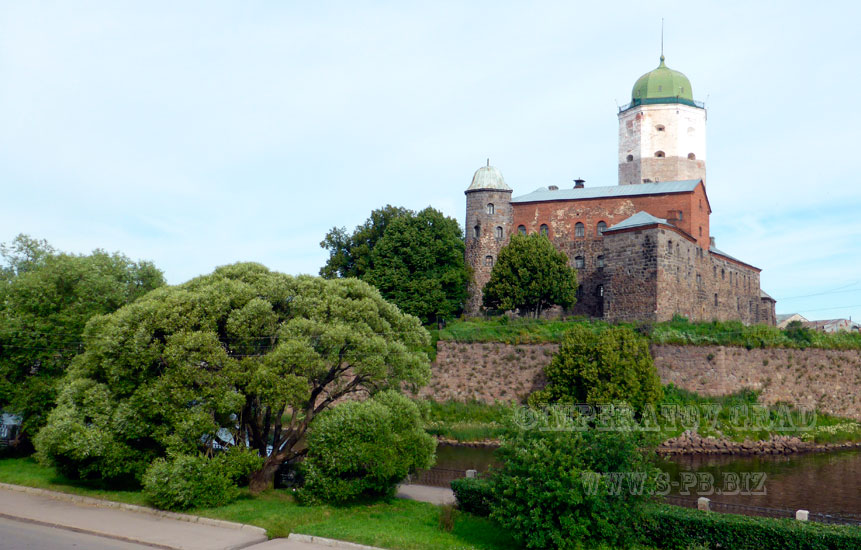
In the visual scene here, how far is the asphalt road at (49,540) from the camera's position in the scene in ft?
46.0

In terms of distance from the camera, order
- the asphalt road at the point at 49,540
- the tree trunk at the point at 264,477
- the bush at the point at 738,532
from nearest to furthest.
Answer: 1. the bush at the point at 738,532
2. the asphalt road at the point at 49,540
3. the tree trunk at the point at 264,477

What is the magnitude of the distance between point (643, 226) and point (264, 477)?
102 ft

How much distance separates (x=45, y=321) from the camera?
2445cm

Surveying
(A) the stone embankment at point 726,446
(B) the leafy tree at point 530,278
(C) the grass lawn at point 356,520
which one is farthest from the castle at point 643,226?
(C) the grass lawn at point 356,520

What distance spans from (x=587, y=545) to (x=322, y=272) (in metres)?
41.1

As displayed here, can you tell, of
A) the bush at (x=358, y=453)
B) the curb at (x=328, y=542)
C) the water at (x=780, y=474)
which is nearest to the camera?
the curb at (x=328, y=542)

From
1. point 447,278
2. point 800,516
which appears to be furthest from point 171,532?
point 447,278

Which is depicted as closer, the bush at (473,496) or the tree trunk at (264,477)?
the bush at (473,496)

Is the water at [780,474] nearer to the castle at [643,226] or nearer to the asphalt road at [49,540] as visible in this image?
the asphalt road at [49,540]

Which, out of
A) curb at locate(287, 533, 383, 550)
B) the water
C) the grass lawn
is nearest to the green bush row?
the water

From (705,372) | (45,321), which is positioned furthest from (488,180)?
(45,321)

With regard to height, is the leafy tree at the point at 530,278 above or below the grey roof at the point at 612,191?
below

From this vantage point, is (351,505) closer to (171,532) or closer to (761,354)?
(171,532)

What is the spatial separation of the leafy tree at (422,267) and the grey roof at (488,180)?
4277 millimetres
